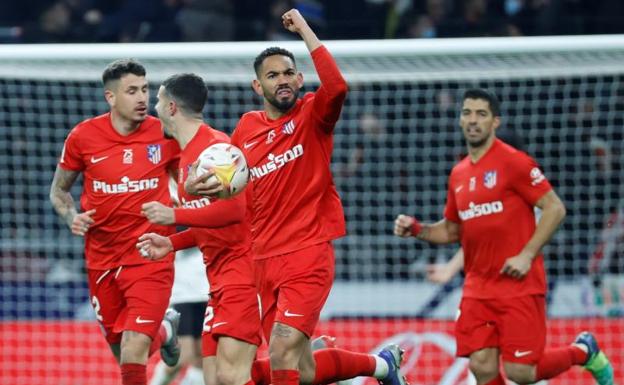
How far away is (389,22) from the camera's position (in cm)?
1300

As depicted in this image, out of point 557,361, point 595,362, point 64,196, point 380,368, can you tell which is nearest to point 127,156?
point 64,196

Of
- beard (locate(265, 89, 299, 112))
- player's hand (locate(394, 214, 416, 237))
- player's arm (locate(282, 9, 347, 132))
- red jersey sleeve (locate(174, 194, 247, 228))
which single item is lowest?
player's hand (locate(394, 214, 416, 237))

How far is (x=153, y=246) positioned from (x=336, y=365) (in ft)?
4.41

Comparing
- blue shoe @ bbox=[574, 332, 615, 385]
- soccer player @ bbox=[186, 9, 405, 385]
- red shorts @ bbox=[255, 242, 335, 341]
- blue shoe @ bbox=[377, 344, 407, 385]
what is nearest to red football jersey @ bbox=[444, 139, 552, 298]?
blue shoe @ bbox=[574, 332, 615, 385]

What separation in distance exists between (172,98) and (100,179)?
96cm

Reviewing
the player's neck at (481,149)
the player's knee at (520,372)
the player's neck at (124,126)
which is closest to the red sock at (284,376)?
the player's knee at (520,372)

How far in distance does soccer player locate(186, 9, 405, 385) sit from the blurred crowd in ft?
18.0

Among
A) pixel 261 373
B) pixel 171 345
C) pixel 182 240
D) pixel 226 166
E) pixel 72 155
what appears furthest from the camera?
pixel 171 345

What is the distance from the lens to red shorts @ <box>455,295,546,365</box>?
825cm

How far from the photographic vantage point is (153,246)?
22.3ft

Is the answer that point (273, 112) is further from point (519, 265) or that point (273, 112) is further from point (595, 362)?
point (595, 362)

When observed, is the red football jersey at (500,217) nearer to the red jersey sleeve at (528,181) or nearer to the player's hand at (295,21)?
the red jersey sleeve at (528,181)

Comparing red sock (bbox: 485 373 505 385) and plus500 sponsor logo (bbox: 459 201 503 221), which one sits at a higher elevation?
plus500 sponsor logo (bbox: 459 201 503 221)

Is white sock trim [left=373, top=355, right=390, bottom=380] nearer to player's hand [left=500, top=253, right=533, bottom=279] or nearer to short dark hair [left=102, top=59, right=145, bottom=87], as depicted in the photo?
player's hand [left=500, top=253, right=533, bottom=279]
